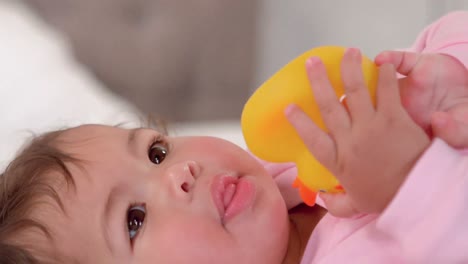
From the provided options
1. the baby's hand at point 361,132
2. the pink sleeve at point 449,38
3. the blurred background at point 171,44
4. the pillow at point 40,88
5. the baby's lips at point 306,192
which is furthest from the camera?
the blurred background at point 171,44

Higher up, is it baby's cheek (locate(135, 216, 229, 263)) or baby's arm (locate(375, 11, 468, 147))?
baby's arm (locate(375, 11, 468, 147))

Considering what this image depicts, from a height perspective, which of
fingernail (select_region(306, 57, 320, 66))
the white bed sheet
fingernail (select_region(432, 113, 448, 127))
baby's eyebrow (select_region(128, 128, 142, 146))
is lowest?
the white bed sheet

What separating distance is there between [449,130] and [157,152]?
0.36m

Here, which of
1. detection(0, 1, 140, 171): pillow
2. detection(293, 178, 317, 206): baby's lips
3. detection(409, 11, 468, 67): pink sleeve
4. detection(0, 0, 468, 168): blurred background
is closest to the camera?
detection(293, 178, 317, 206): baby's lips

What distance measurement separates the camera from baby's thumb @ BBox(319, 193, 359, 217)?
0.65m

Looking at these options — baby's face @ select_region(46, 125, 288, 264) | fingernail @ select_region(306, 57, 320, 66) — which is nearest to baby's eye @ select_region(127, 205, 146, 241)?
baby's face @ select_region(46, 125, 288, 264)

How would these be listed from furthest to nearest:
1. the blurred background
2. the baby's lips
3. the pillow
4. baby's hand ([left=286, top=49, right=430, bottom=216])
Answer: the blurred background, the pillow, the baby's lips, baby's hand ([left=286, top=49, right=430, bottom=216])

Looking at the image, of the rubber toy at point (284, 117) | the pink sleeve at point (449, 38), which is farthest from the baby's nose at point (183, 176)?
the pink sleeve at point (449, 38)

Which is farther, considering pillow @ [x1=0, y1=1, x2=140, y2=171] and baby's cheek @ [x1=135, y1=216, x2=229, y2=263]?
pillow @ [x1=0, y1=1, x2=140, y2=171]

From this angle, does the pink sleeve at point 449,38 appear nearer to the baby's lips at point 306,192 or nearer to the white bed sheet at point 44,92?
the baby's lips at point 306,192

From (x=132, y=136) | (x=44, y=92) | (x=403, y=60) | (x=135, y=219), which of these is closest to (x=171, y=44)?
(x=44, y=92)

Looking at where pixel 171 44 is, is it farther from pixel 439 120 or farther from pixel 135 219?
pixel 439 120

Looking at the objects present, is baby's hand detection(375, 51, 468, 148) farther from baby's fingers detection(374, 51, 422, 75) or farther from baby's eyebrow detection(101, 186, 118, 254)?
baby's eyebrow detection(101, 186, 118, 254)

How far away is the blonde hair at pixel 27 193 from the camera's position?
27.7 inches
